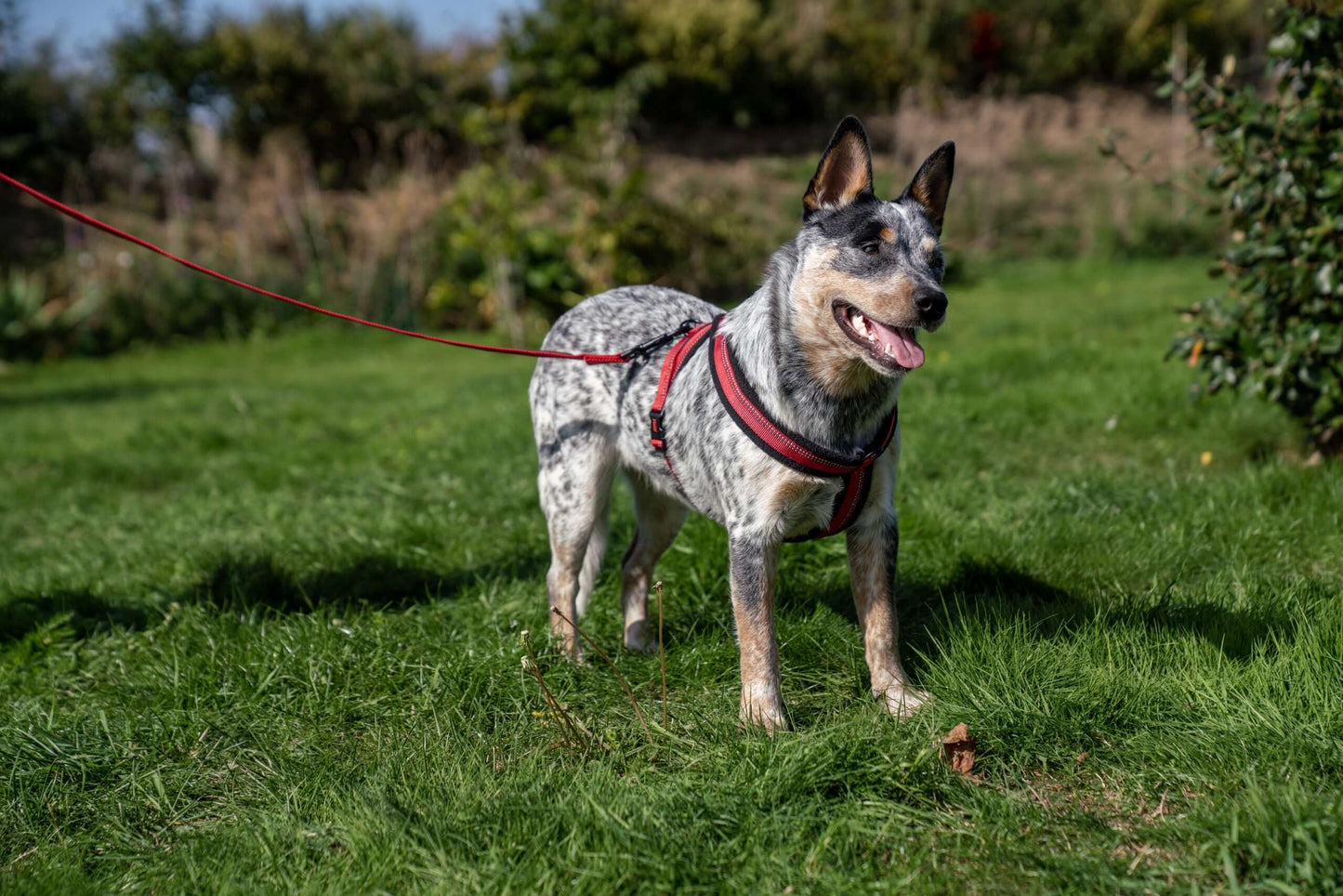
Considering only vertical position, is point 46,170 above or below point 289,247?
above

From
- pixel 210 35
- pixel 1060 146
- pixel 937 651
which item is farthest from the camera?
pixel 1060 146

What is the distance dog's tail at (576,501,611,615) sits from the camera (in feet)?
12.8

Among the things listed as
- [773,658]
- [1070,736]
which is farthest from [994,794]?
[773,658]

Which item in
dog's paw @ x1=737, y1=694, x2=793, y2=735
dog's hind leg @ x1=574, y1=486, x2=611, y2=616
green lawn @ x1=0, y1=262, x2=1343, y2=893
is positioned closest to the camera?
green lawn @ x1=0, y1=262, x2=1343, y2=893

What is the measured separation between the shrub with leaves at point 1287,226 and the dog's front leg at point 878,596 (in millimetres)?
2652

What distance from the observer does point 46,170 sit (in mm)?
17547

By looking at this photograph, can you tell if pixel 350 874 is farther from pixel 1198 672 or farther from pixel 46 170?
pixel 46 170

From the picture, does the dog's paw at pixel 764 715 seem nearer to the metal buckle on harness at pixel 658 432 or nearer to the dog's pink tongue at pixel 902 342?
the metal buckle on harness at pixel 658 432

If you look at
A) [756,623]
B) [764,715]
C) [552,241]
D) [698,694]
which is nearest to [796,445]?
[756,623]

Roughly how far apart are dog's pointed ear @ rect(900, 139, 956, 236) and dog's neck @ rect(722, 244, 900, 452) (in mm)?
475

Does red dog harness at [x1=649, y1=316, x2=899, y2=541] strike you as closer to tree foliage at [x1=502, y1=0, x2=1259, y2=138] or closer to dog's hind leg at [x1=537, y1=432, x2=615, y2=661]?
dog's hind leg at [x1=537, y1=432, x2=615, y2=661]

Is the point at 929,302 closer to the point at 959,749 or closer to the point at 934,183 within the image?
the point at 934,183

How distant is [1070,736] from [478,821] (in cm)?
163

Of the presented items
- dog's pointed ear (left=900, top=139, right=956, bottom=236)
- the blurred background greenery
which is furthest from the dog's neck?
the blurred background greenery
